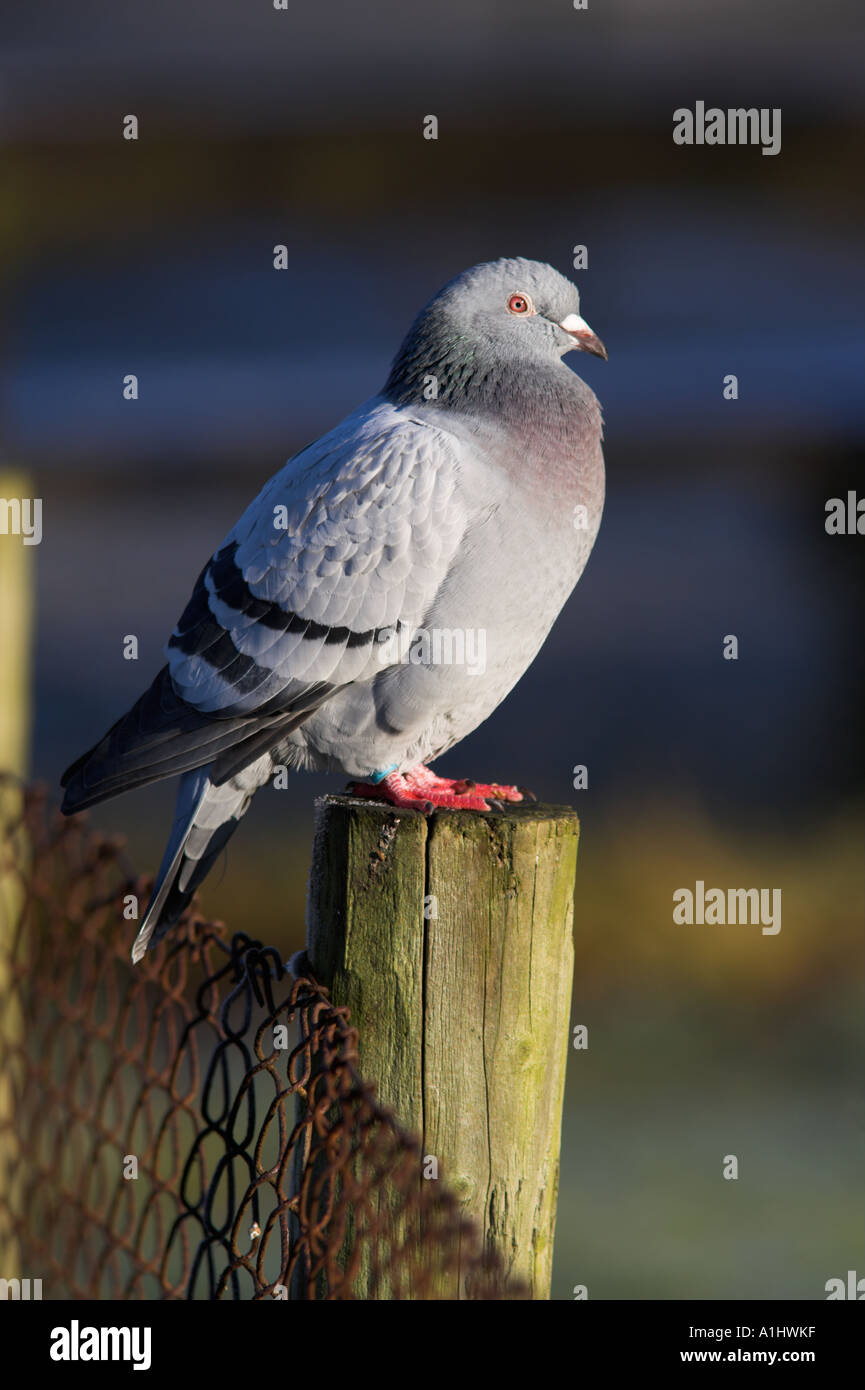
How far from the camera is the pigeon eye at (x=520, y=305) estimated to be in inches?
143

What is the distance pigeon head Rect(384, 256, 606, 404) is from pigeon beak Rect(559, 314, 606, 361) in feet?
0.07

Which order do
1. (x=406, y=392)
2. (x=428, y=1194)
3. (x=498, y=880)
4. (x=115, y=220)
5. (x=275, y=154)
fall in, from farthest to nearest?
(x=115, y=220), (x=275, y=154), (x=406, y=392), (x=498, y=880), (x=428, y=1194)

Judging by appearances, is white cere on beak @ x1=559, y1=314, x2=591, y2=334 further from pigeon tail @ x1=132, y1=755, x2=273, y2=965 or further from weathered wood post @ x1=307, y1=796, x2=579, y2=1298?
weathered wood post @ x1=307, y1=796, x2=579, y2=1298

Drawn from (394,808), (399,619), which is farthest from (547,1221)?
(399,619)

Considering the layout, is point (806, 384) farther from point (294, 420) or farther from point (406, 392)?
point (406, 392)

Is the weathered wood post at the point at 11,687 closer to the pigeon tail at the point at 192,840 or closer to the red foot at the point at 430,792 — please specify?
the pigeon tail at the point at 192,840

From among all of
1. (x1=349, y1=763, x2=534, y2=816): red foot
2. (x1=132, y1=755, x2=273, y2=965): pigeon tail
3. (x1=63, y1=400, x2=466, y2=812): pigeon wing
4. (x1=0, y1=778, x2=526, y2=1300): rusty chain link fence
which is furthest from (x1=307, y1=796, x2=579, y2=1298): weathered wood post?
(x1=132, y1=755, x2=273, y2=965): pigeon tail

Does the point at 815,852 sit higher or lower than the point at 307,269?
lower

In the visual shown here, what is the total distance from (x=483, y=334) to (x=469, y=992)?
6.37ft

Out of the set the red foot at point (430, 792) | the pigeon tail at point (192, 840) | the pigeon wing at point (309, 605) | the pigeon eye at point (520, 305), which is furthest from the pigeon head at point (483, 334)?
the pigeon tail at point (192, 840)

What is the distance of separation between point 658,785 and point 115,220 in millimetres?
6069

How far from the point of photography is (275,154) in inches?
354

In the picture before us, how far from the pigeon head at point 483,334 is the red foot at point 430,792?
1.05 meters

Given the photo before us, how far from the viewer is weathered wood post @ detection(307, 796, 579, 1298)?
2465mm
